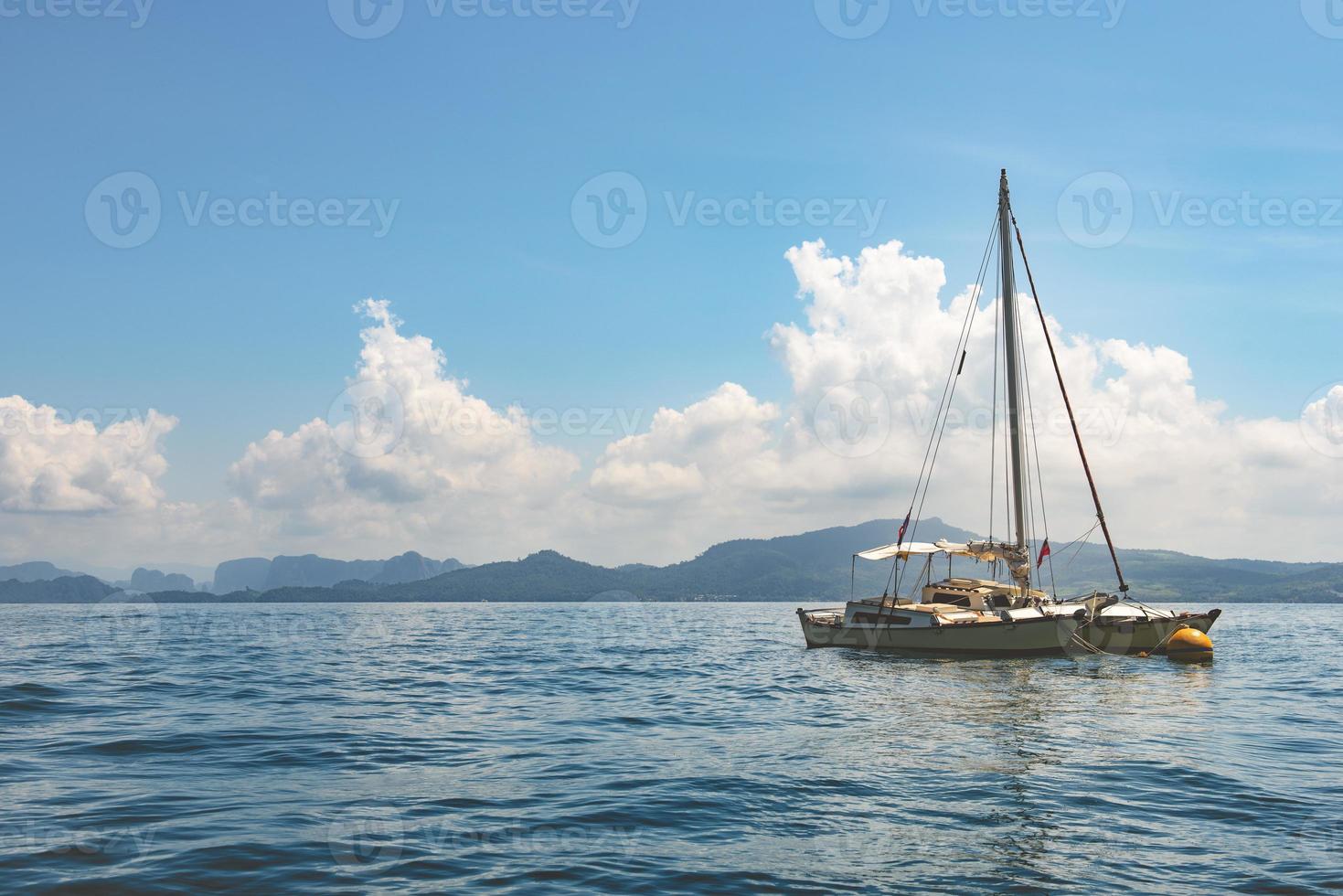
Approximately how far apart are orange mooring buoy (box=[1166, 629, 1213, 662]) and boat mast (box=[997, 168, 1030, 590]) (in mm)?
7153

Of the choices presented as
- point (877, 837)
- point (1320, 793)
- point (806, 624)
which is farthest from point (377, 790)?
point (806, 624)

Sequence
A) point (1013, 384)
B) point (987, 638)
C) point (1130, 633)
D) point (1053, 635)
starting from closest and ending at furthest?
1. point (1053, 635)
2. point (987, 638)
3. point (1130, 633)
4. point (1013, 384)

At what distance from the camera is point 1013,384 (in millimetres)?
48094

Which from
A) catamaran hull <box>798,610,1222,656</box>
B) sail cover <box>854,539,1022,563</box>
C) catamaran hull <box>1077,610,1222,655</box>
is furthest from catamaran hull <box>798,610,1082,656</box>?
sail cover <box>854,539,1022,563</box>

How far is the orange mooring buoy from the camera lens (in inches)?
1638

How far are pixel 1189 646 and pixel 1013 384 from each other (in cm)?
1570

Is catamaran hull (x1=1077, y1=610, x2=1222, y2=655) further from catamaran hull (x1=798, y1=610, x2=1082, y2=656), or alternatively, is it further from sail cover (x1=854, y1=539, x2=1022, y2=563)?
sail cover (x1=854, y1=539, x2=1022, y2=563)

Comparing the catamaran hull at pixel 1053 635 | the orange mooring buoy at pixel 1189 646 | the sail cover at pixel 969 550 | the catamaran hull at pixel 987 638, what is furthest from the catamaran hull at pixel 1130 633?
the sail cover at pixel 969 550

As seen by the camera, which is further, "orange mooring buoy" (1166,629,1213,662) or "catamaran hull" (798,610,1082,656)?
"orange mooring buoy" (1166,629,1213,662)

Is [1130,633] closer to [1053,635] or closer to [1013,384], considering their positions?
[1053,635]

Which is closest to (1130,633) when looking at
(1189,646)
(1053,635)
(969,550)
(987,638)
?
(1189,646)

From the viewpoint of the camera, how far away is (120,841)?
1232 cm

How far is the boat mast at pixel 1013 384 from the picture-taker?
46750 millimetres

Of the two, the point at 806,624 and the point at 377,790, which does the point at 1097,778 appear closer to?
the point at 377,790
